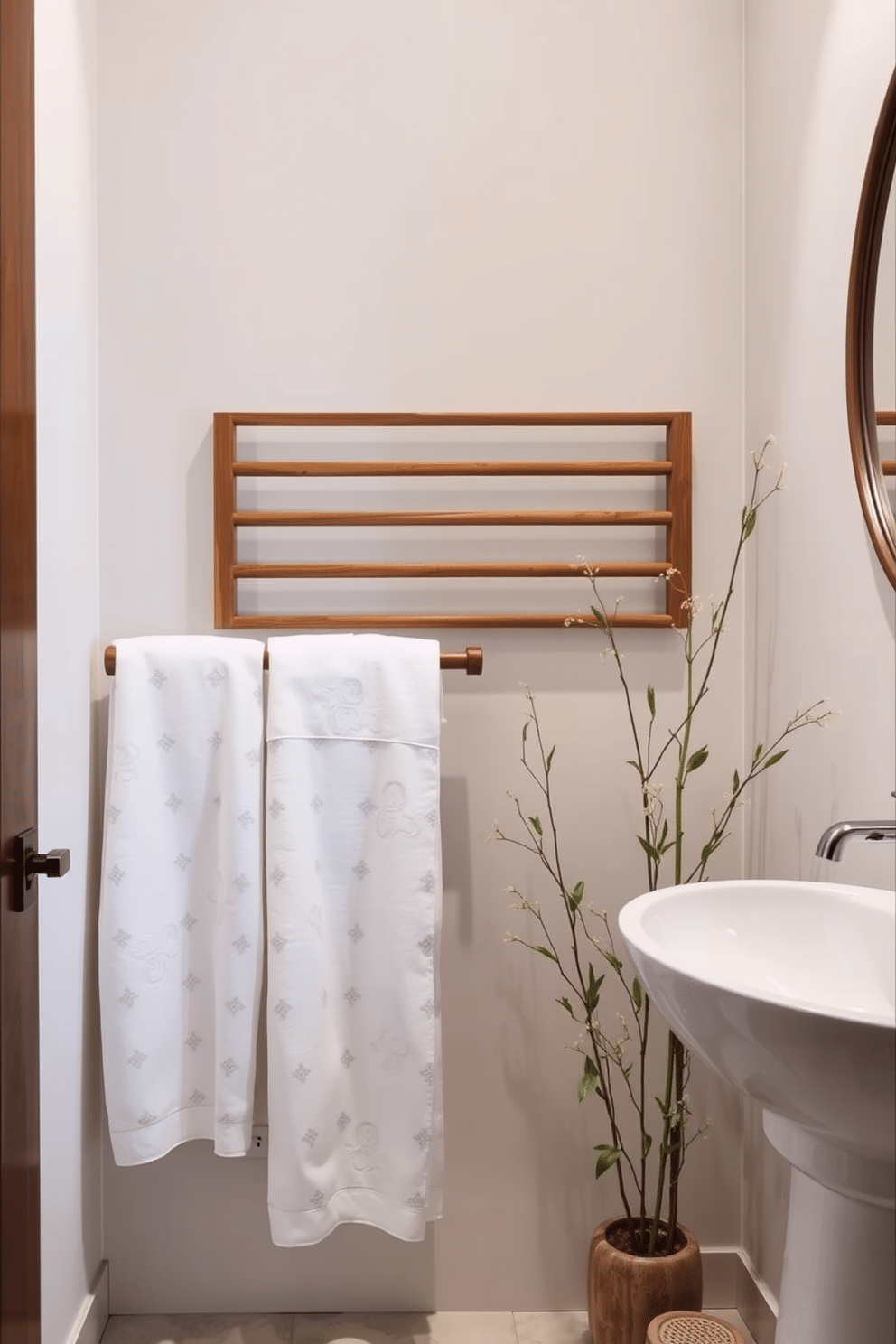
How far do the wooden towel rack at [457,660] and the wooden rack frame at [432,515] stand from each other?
97mm

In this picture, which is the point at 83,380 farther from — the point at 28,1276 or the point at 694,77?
→ the point at 28,1276

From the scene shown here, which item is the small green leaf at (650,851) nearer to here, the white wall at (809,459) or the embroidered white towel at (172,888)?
the white wall at (809,459)

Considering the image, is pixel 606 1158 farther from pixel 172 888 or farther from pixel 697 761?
pixel 172 888

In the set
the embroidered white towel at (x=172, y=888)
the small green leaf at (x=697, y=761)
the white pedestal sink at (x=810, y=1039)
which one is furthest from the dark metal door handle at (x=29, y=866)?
the small green leaf at (x=697, y=761)

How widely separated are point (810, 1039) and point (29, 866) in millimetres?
815

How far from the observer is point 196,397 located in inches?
69.7

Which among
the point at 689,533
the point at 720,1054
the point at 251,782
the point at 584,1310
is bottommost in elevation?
the point at 584,1310

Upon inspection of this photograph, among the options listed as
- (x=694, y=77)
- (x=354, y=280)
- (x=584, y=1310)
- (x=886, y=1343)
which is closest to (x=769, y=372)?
(x=694, y=77)

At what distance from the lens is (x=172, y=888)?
1.66m

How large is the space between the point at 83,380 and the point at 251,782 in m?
0.66

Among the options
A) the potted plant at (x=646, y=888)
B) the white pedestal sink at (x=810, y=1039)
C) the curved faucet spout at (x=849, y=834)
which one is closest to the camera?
the white pedestal sink at (x=810, y=1039)

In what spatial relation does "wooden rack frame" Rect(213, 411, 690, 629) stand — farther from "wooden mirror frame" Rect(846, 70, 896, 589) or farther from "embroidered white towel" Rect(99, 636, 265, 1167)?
"wooden mirror frame" Rect(846, 70, 896, 589)

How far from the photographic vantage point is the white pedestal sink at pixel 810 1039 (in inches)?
33.5

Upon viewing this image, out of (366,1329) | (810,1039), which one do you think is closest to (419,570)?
(810,1039)
